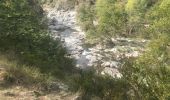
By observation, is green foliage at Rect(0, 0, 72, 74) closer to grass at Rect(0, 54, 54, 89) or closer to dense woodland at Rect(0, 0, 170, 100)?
dense woodland at Rect(0, 0, 170, 100)

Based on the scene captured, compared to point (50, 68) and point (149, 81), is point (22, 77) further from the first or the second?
point (149, 81)

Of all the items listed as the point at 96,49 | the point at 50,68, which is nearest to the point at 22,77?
the point at 50,68

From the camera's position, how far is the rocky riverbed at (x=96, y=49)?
44.7 metres

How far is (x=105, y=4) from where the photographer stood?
7744 centimetres

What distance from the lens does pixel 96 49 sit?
57.8 m

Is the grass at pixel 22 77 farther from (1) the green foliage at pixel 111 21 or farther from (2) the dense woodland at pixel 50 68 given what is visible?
(1) the green foliage at pixel 111 21

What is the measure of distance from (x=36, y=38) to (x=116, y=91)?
9234mm

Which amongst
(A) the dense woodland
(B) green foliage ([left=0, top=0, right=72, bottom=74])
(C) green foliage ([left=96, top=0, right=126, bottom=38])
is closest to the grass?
(A) the dense woodland

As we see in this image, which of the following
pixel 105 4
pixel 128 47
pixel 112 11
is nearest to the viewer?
pixel 128 47

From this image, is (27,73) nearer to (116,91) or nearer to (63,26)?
(116,91)

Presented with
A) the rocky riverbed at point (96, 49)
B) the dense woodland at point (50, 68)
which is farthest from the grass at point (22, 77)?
the rocky riverbed at point (96, 49)

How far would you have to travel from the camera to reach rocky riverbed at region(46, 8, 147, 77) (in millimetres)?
44688

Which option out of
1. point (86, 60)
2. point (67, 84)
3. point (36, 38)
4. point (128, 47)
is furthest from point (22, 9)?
point (128, 47)

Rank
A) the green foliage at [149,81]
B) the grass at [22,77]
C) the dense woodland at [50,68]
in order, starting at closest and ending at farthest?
1. the green foliage at [149,81]
2. the dense woodland at [50,68]
3. the grass at [22,77]
